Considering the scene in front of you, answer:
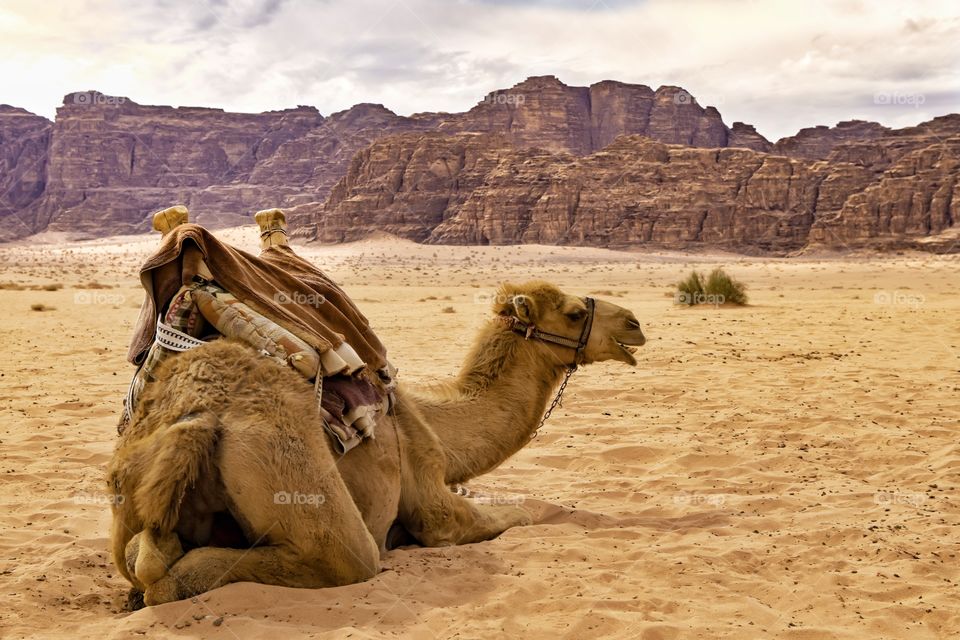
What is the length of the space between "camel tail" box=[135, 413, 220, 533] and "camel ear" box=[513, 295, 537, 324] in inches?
86.9

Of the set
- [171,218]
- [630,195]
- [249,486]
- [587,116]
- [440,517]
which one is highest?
[587,116]

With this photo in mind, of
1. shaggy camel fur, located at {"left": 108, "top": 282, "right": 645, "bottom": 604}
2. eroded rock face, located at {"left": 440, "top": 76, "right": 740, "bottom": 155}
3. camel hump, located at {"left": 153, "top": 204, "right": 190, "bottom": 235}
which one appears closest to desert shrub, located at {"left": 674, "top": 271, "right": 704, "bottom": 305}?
camel hump, located at {"left": 153, "top": 204, "right": 190, "bottom": 235}

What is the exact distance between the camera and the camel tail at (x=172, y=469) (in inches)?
138

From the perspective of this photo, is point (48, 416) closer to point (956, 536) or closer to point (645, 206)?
point (956, 536)

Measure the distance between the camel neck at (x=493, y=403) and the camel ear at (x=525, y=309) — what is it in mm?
129

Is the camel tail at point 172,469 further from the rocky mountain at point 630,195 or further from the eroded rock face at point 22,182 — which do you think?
the eroded rock face at point 22,182

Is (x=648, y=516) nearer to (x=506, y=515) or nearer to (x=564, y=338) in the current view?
(x=506, y=515)

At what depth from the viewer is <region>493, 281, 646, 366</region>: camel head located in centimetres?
535

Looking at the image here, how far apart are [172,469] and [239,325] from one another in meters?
0.89

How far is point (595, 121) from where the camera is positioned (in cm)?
19500

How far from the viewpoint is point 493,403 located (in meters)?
5.18

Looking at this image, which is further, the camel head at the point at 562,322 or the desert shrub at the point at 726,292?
the desert shrub at the point at 726,292

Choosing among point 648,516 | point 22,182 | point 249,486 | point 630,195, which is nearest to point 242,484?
point 249,486

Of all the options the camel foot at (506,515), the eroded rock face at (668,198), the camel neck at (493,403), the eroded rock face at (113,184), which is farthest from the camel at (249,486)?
the eroded rock face at (113,184)
